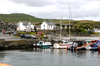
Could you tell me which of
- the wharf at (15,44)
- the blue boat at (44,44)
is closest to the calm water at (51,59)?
the wharf at (15,44)

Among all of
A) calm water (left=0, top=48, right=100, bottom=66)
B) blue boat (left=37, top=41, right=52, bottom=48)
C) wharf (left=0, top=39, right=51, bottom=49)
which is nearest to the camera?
calm water (left=0, top=48, right=100, bottom=66)

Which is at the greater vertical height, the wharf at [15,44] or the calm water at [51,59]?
the wharf at [15,44]

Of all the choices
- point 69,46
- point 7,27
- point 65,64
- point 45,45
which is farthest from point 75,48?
point 7,27

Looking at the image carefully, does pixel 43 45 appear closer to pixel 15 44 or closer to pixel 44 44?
pixel 44 44

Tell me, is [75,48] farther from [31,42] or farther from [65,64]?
[65,64]

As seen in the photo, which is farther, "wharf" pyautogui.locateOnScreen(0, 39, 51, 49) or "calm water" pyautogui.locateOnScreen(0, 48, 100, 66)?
"wharf" pyautogui.locateOnScreen(0, 39, 51, 49)

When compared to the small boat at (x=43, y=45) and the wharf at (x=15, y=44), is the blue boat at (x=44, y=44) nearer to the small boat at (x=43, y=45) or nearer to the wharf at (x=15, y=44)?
the small boat at (x=43, y=45)

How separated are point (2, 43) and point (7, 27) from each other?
8437 cm

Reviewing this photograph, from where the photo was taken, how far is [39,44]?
239ft

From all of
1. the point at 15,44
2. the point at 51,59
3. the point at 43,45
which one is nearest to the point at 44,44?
the point at 43,45

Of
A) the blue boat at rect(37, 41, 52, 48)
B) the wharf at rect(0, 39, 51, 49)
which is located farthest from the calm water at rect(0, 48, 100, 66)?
the blue boat at rect(37, 41, 52, 48)

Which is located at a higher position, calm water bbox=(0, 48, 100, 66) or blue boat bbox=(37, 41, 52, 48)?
blue boat bbox=(37, 41, 52, 48)

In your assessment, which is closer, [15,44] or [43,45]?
[15,44]

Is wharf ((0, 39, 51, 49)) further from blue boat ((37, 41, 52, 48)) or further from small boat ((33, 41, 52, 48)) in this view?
blue boat ((37, 41, 52, 48))
